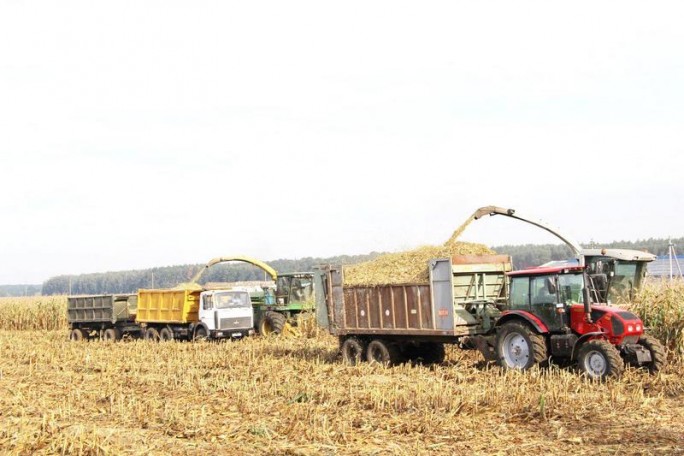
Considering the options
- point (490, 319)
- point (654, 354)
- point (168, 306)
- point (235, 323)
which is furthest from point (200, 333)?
point (654, 354)

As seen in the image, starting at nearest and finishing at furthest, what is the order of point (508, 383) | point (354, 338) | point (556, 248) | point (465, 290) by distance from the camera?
point (508, 383)
point (465, 290)
point (354, 338)
point (556, 248)

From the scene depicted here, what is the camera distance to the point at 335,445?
→ 917cm

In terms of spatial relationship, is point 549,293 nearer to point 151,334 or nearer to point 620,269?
point 620,269

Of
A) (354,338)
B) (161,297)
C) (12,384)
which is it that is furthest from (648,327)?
(161,297)

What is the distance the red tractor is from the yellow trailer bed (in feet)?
42.9

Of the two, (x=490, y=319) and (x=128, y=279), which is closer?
(x=490, y=319)

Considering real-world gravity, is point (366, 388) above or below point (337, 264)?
below

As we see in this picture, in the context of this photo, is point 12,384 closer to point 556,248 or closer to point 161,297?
point 161,297

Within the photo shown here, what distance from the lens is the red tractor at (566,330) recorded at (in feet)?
44.8

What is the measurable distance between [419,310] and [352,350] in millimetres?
2331

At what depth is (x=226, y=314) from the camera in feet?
82.8

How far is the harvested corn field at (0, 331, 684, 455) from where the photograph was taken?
Answer: 29.8 feet

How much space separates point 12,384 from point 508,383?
8.85 metres

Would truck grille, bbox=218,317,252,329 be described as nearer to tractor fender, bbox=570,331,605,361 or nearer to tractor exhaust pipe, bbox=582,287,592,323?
tractor fender, bbox=570,331,605,361
